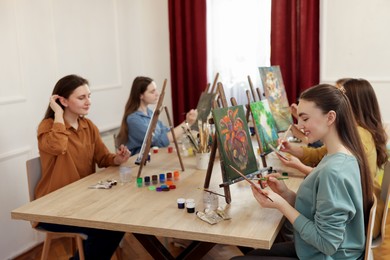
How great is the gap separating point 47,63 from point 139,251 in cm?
153

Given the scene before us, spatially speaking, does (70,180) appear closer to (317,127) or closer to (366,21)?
(317,127)

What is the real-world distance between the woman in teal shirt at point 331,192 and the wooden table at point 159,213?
0.40ft

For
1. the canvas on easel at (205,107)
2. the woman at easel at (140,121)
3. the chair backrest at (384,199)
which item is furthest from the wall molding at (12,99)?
the chair backrest at (384,199)

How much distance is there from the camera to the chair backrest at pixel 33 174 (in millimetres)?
2494

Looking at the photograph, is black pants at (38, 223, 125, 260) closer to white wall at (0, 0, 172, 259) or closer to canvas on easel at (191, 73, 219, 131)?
white wall at (0, 0, 172, 259)

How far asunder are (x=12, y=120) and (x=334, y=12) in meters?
2.88

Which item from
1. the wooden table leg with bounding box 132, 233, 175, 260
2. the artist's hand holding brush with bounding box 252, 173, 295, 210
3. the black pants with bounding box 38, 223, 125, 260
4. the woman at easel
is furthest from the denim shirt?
the artist's hand holding brush with bounding box 252, 173, 295, 210

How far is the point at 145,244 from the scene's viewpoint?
2230mm

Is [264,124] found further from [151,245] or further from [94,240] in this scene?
[94,240]

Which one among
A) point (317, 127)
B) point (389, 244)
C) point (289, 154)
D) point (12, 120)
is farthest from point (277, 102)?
point (12, 120)

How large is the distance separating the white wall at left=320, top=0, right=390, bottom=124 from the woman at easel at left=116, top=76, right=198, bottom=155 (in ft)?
5.57

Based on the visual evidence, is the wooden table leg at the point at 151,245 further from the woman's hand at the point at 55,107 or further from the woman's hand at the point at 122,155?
the woman's hand at the point at 55,107

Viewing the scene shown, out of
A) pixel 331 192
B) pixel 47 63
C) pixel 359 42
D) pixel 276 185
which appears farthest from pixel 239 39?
pixel 331 192

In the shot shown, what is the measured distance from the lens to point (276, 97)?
3238mm
